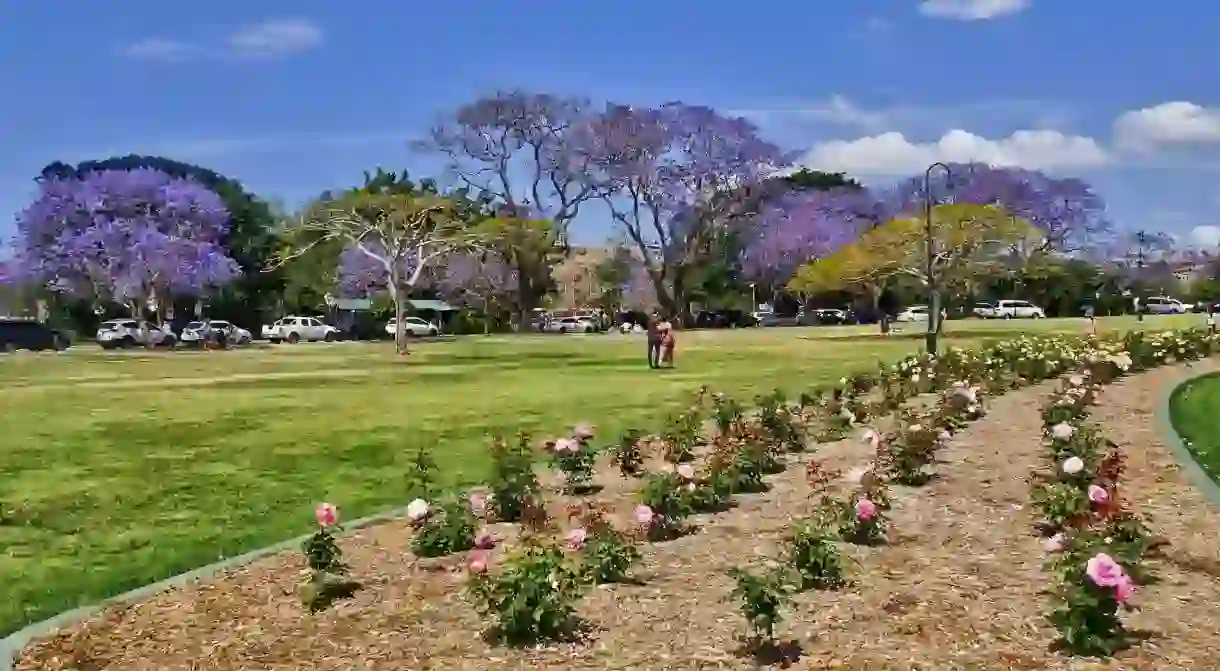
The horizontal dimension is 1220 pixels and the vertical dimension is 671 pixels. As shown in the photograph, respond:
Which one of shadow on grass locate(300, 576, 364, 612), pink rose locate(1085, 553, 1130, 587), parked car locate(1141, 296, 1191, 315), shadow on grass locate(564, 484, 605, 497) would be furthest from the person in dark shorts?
parked car locate(1141, 296, 1191, 315)

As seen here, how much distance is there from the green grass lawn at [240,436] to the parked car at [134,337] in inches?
654

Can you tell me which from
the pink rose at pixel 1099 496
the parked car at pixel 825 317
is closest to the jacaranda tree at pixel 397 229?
the pink rose at pixel 1099 496

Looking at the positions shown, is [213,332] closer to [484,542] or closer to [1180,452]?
[1180,452]

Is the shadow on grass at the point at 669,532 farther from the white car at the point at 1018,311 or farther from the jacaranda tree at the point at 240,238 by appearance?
the white car at the point at 1018,311

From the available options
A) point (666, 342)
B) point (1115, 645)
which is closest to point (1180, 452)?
point (1115, 645)

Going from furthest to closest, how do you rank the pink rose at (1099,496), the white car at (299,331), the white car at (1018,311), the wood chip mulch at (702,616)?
the white car at (1018,311) < the white car at (299,331) < the pink rose at (1099,496) < the wood chip mulch at (702,616)

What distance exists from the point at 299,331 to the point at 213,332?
8362mm

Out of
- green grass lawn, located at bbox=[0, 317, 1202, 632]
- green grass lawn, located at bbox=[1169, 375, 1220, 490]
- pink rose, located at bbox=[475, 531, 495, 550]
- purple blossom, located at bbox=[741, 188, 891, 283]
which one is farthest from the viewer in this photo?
purple blossom, located at bbox=[741, 188, 891, 283]

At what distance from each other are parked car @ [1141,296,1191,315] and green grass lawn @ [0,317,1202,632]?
169ft

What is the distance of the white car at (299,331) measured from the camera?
59.1 meters

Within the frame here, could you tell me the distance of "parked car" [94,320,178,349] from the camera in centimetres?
4966

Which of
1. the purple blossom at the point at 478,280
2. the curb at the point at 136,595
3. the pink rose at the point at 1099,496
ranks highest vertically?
the purple blossom at the point at 478,280

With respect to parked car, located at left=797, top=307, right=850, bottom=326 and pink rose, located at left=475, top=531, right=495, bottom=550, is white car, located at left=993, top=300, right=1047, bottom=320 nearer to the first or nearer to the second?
parked car, located at left=797, top=307, right=850, bottom=326

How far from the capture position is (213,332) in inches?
2019
